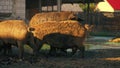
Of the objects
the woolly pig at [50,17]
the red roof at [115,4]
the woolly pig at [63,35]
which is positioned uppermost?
the red roof at [115,4]

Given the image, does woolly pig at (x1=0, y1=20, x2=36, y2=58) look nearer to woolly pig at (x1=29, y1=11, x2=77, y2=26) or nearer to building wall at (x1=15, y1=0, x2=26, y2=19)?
woolly pig at (x1=29, y1=11, x2=77, y2=26)

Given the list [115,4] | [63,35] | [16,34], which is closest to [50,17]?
[63,35]

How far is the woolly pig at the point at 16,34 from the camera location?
12984 mm

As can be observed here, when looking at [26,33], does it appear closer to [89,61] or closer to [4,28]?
[4,28]

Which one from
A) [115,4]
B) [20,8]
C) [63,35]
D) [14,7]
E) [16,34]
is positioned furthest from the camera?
[20,8]

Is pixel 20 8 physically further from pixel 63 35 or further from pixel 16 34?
pixel 16 34

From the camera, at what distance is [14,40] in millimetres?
13219

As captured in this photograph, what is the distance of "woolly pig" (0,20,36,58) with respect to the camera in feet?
42.6

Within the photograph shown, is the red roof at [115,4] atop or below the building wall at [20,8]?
atop

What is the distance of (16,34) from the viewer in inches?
516

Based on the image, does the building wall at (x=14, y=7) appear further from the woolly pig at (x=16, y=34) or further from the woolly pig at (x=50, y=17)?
the woolly pig at (x=16, y=34)

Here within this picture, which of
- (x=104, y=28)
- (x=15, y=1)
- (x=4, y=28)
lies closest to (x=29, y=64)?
(x=4, y=28)

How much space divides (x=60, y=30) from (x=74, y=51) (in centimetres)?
112

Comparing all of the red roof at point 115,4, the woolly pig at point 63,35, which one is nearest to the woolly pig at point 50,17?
the woolly pig at point 63,35
